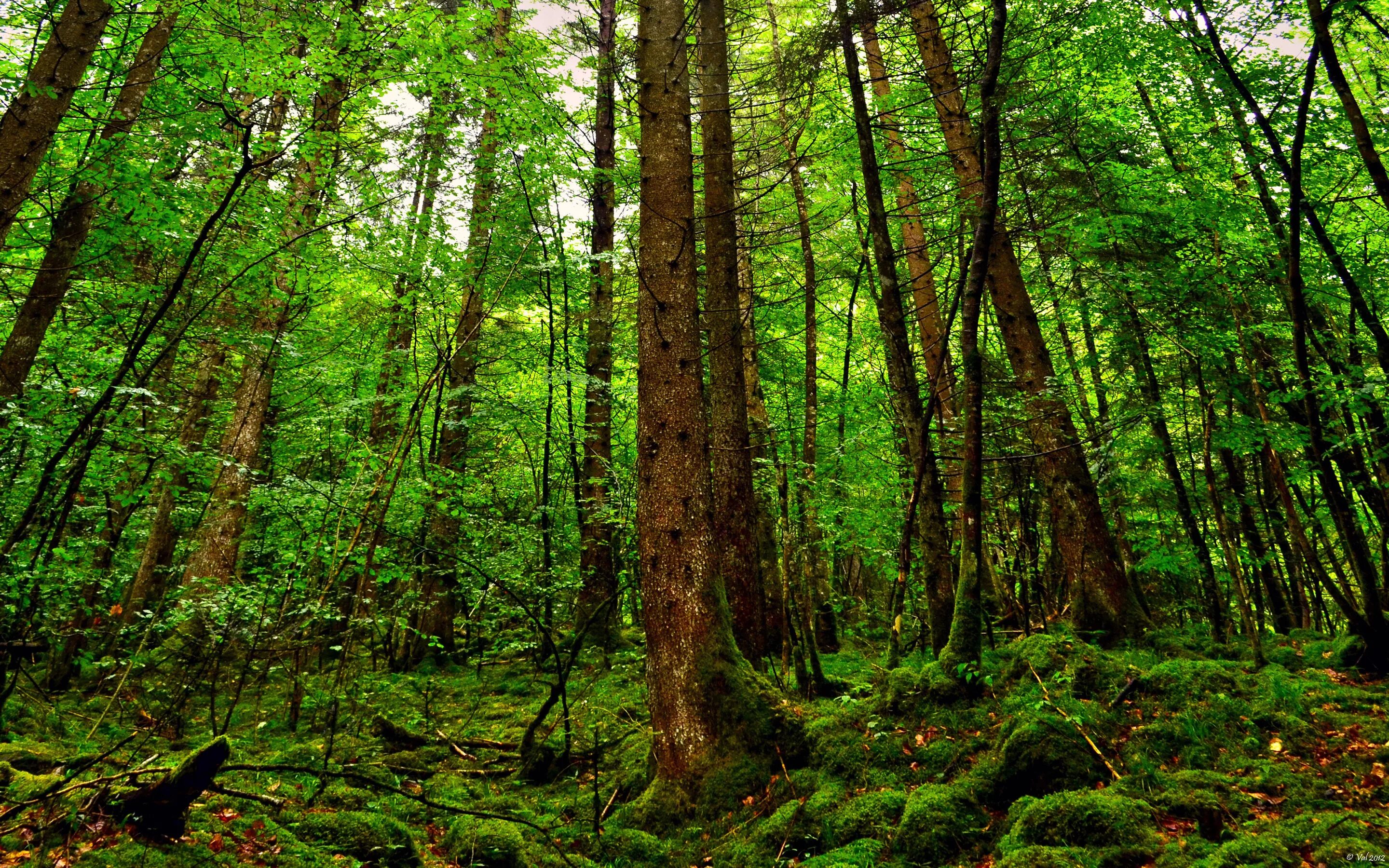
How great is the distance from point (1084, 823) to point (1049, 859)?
0.40m

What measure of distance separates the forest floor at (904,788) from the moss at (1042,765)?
0.03 feet

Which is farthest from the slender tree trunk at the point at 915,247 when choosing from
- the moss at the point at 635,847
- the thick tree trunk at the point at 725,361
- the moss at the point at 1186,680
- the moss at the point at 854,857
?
the moss at the point at 635,847

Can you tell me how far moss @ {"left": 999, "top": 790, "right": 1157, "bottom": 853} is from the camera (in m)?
2.96

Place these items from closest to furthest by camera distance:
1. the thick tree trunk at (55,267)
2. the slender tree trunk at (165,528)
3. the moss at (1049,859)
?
the moss at (1049,859) → the thick tree trunk at (55,267) → the slender tree trunk at (165,528)

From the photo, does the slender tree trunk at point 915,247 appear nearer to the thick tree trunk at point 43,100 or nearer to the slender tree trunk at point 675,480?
the slender tree trunk at point 675,480

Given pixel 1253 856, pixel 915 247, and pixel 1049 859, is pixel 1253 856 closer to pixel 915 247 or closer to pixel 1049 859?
pixel 1049 859

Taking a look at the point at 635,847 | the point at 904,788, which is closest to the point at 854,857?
the point at 904,788

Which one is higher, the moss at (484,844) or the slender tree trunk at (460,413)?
the slender tree trunk at (460,413)

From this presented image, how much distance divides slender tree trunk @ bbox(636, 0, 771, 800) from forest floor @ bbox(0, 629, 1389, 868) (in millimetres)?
411

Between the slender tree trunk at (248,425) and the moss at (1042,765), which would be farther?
the slender tree trunk at (248,425)

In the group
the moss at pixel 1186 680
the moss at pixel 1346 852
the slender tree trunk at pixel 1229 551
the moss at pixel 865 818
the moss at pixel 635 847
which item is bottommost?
the moss at pixel 635 847

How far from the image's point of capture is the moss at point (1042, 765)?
3609 mm

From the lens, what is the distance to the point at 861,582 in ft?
62.1

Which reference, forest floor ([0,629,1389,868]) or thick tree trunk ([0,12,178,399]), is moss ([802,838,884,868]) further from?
thick tree trunk ([0,12,178,399])
